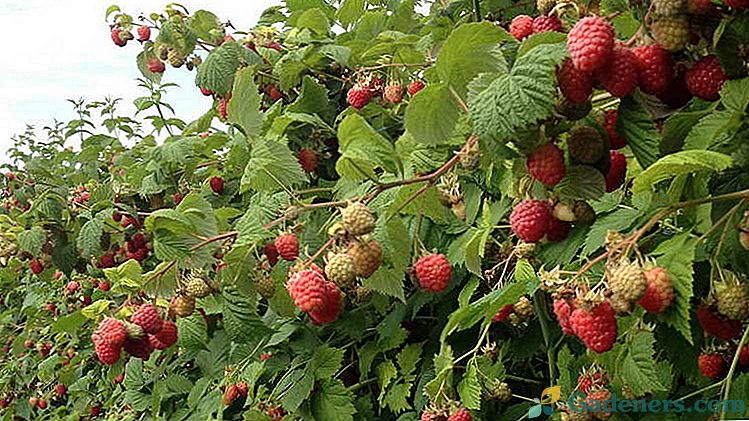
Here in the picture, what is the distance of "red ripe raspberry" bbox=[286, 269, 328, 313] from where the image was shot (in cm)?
124

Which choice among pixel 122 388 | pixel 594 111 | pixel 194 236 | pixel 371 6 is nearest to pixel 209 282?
pixel 194 236

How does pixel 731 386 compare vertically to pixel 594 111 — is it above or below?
below

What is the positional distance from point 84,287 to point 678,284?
3.58m


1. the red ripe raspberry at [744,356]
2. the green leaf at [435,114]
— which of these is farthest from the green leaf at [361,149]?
the red ripe raspberry at [744,356]

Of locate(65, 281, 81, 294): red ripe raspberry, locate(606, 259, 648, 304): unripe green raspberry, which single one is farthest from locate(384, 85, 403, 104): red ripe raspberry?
locate(65, 281, 81, 294): red ripe raspberry

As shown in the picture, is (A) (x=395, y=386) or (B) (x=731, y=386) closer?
(B) (x=731, y=386)

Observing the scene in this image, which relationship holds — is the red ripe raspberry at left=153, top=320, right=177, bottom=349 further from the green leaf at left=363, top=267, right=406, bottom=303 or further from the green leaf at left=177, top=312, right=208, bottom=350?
the green leaf at left=363, top=267, right=406, bottom=303

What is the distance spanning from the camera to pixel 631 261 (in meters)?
1.00

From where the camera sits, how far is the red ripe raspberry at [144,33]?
2.71m

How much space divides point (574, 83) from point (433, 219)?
0.56m

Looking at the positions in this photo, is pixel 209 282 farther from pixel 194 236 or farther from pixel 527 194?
pixel 527 194

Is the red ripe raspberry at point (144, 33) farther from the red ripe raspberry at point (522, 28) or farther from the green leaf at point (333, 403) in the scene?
the red ripe raspberry at point (522, 28)

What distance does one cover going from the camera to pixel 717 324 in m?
1.03

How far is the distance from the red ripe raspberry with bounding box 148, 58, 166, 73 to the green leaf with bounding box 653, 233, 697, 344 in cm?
219
